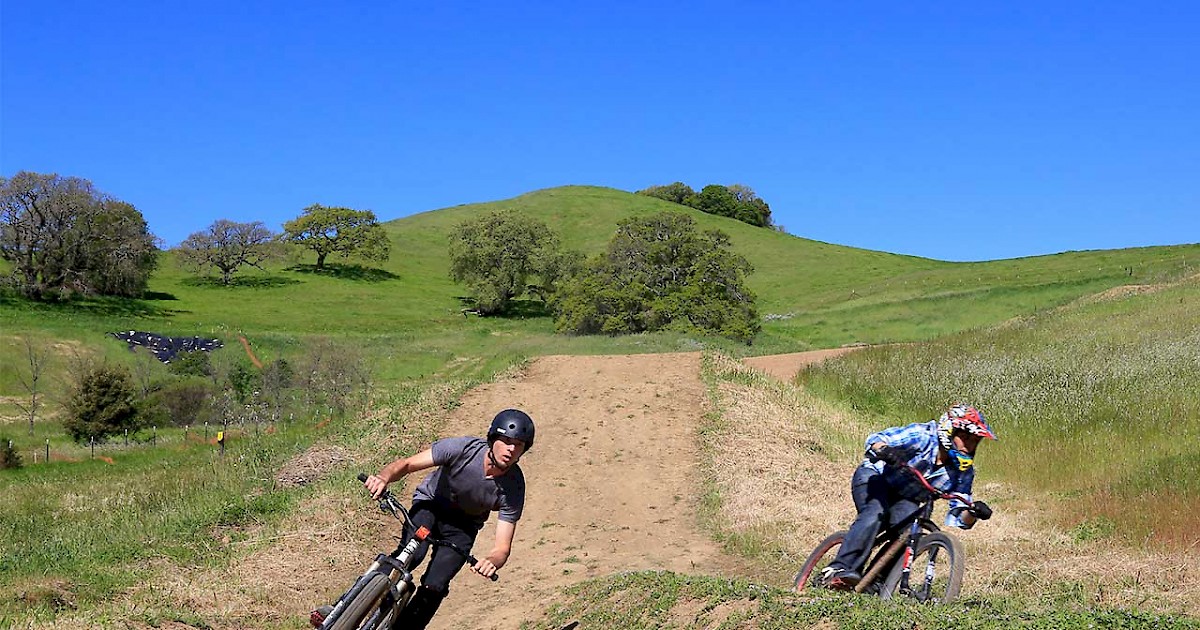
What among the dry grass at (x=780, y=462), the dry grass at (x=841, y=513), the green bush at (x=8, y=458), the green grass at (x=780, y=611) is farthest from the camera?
the green bush at (x=8, y=458)

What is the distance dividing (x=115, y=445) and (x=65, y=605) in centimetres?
3004

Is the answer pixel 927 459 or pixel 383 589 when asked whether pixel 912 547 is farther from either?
pixel 383 589

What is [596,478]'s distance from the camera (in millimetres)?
15883

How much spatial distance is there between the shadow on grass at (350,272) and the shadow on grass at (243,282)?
4.16m

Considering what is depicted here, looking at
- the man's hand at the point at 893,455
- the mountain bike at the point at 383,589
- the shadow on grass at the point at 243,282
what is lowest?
the mountain bike at the point at 383,589

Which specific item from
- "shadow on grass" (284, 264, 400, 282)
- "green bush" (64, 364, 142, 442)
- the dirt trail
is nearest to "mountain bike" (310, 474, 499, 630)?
the dirt trail

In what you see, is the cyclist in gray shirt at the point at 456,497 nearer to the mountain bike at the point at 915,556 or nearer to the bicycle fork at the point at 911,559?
the mountain bike at the point at 915,556

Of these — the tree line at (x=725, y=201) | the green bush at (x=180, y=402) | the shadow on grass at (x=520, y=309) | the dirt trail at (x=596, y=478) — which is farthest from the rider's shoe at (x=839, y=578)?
the tree line at (x=725, y=201)

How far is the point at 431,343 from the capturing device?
53.2 meters

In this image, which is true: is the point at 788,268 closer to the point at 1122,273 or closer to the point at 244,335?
the point at 1122,273

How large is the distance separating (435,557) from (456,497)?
430 mm

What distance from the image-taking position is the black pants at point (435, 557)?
21.2 ft

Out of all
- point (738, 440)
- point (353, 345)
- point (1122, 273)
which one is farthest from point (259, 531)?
point (1122, 273)

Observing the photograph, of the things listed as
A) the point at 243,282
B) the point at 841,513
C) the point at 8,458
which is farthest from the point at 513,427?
the point at 243,282
